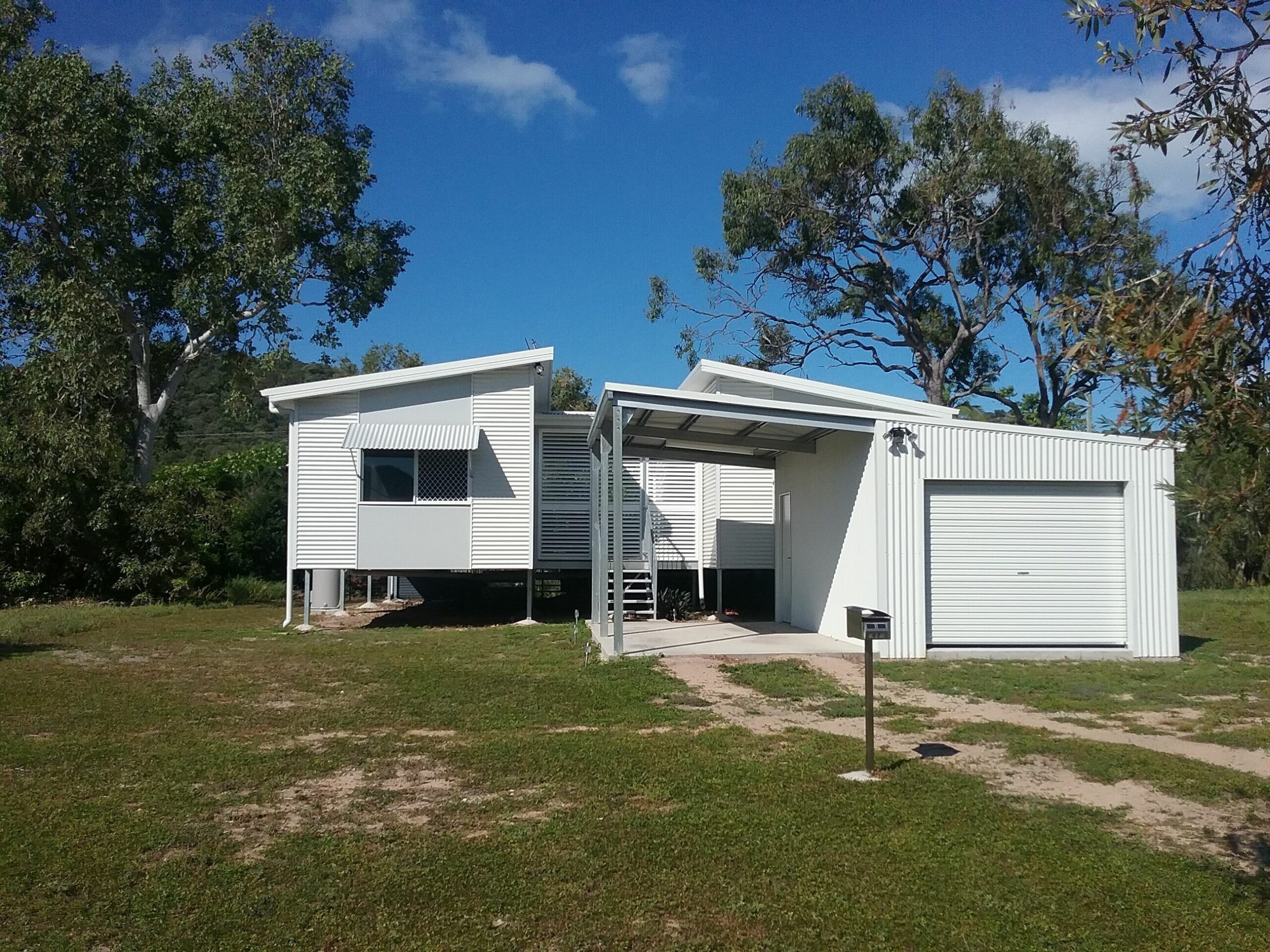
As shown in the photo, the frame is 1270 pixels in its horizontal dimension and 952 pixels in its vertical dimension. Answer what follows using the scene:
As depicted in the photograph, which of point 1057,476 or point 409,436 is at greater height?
point 409,436

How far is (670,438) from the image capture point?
14.6 m

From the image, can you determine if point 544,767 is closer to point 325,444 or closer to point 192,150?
point 325,444

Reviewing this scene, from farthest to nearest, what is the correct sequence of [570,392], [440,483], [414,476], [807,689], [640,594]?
[570,392]
[640,594]
[440,483]
[414,476]
[807,689]

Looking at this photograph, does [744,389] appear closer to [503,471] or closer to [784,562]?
[784,562]

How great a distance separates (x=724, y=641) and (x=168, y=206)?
18552mm

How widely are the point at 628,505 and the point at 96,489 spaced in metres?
10.7

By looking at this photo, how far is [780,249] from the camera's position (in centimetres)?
2698

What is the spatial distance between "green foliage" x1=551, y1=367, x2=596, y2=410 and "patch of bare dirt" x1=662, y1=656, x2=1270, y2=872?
31.3 meters

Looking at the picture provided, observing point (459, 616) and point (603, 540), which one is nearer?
point (603, 540)

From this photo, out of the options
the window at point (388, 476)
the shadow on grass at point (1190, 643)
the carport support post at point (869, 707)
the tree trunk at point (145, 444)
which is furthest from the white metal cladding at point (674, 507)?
the tree trunk at point (145, 444)

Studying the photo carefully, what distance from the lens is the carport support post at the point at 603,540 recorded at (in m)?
13.2

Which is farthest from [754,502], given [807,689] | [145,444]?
[145,444]

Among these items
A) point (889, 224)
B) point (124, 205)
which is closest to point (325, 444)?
point (124, 205)

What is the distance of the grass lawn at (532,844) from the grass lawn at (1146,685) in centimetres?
290
